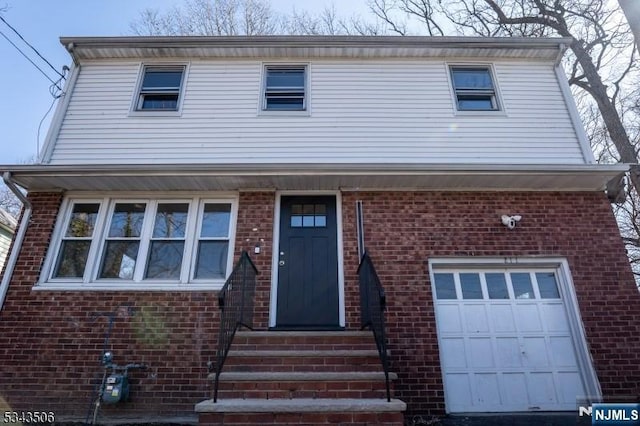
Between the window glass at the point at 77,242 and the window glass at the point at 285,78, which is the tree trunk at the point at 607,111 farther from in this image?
the window glass at the point at 77,242

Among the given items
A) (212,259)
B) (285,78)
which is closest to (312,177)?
(212,259)

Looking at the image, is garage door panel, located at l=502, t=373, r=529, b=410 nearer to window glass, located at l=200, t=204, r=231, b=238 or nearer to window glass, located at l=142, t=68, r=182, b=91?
window glass, located at l=200, t=204, r=231, b=238

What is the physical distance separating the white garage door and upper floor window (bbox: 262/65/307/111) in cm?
375

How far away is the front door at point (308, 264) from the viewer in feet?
16.5

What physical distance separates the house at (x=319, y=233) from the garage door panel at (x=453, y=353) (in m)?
0.02

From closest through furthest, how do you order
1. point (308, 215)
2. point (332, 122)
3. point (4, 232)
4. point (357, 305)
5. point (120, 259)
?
point (357, 305)
point (120, 259)
point (308, 215)
point (332, 122)
point (4, 232)

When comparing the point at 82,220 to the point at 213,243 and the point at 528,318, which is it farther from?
the point at 528,318

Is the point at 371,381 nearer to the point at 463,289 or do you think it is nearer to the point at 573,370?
the point at 463,289

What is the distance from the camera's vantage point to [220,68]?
260 inches

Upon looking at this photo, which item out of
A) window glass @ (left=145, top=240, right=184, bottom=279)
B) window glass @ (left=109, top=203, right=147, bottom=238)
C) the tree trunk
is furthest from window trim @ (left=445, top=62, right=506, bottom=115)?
window glass @ (left=109, top=203, right=147, bottom=238)

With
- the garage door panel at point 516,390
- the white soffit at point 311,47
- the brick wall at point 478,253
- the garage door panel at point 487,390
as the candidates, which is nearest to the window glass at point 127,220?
the white soffit at point 311,47

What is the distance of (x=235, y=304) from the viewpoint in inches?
161

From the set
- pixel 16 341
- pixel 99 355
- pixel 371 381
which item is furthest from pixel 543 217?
pixel 16 341

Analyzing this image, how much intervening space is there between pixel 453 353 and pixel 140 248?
4691 mm
